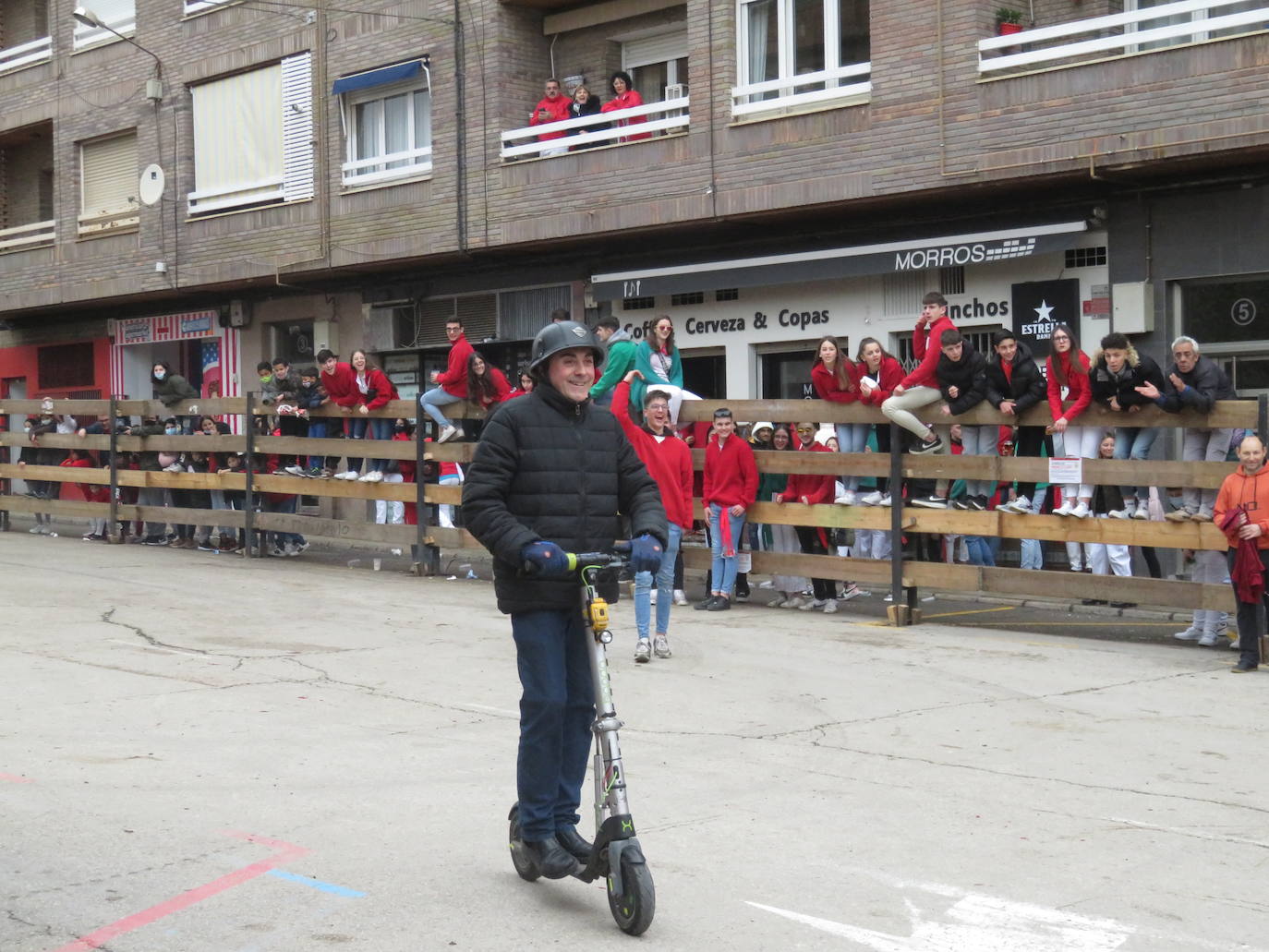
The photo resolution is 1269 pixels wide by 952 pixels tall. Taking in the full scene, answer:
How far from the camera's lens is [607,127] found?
1972 centimetres

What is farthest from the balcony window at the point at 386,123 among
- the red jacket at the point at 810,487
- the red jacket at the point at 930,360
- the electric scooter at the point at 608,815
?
the electric scooter at the point at 608,815

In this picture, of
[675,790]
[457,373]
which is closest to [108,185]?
[457,373]

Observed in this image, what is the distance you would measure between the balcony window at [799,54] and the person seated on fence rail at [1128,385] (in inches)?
251

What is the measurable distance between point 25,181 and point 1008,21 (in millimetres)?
21247

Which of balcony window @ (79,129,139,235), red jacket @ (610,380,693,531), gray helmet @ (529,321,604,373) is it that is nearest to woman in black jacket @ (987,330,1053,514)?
red jacket @ (610,380,693,531)

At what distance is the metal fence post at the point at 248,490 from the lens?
17828mm

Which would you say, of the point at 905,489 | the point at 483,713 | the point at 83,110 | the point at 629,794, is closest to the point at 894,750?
the point at 629,794

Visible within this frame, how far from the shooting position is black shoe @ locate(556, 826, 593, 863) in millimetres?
5438

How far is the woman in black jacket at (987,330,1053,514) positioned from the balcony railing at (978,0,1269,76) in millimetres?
3866

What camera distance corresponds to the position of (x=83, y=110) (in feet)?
89.3

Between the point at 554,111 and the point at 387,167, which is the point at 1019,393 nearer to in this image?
the point at 554,111

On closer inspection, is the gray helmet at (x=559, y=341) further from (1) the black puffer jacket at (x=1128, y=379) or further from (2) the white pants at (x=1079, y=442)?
(2) the white pants at (x=1079, y=442)

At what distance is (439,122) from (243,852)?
16527 millimetres

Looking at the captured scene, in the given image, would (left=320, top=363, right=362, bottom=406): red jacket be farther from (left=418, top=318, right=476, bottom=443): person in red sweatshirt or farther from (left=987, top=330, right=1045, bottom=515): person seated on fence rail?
(left=987, top=330, right=1045, bottom=515): person seated on fence rail
